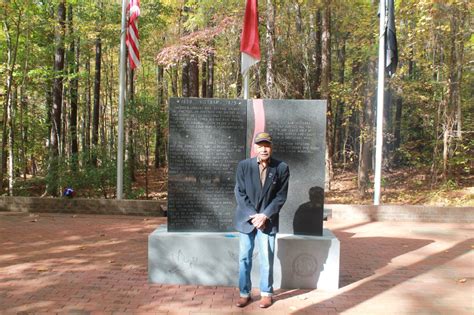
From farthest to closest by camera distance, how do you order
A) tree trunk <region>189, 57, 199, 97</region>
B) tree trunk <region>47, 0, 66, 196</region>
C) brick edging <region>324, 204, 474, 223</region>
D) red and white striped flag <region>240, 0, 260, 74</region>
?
tree trunk <region>189, 57, 199, 97</region>, tree trunk <region>47, 0, 66, 196</region>, brick edging <region>324, 204, 474, 223</region>, red and white striped flag <region>240, 0, 260, 74</region>

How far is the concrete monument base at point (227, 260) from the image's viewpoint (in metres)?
5.46

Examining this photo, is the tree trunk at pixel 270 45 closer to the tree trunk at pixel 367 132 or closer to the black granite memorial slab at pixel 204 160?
the tree trunk at pixel 367 132

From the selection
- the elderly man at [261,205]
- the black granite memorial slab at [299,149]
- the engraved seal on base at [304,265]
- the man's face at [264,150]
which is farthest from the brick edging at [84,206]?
the man's face at [264,150]

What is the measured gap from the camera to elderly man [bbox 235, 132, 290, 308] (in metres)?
4.72

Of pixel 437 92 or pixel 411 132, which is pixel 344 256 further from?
pixel 411 132

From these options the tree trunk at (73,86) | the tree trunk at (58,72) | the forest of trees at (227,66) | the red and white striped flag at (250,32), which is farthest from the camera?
the tree trunk at (73,86)

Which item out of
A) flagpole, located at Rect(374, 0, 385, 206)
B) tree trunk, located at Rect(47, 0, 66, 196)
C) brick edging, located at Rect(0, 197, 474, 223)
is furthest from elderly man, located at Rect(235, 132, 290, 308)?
tree trunk, located at Rect(47, 0, 66, 196)

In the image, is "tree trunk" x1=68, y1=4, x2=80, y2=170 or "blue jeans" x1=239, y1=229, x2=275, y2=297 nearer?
"blue jeans" x1=239, y1=229, x2=275, y2=297

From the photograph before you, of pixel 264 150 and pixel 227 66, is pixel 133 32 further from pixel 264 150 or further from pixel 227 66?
pixel 264 150

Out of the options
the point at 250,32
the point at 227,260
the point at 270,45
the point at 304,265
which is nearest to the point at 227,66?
the point at 270,45

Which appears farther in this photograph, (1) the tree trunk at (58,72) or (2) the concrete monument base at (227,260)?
(1) the tree trunk at (58,72)

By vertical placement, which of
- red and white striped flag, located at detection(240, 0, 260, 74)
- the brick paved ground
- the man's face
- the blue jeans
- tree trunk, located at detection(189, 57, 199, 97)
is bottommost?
the brick paved ground

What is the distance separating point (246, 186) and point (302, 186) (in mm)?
1176

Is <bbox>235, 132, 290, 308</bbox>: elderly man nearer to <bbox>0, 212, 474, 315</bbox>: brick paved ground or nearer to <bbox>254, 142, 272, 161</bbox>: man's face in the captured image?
<bbox>254, 142, 272, 161</bbox>: man's face
